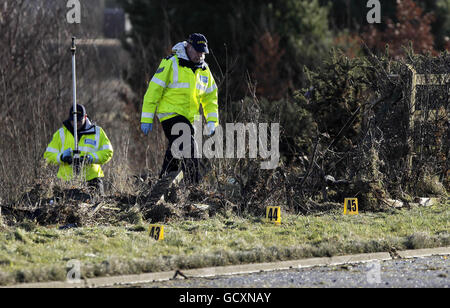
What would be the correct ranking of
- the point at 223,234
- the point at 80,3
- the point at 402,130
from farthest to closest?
the point at 80,3
the point at 402,130
the point at 223,234

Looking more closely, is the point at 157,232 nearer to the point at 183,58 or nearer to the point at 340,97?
the point at 183,58

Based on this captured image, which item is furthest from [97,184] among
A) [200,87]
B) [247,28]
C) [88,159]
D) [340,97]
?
[247,28]

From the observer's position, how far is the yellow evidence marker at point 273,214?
970 cm

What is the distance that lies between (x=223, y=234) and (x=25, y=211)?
2229mm

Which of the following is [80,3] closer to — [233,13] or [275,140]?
[233,13]

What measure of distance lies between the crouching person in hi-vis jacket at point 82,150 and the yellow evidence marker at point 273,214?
2256mm

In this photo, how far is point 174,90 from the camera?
36.1ft

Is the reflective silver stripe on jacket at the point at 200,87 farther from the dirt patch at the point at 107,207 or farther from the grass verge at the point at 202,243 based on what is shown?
the grass verge at the point at 202,243

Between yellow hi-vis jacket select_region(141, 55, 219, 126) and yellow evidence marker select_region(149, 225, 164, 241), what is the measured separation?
2.41m

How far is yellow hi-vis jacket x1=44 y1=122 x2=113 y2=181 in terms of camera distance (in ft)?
35.7

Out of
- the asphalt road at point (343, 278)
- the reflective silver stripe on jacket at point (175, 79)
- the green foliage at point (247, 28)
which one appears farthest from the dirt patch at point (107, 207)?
the green foliage at point (247, 28)

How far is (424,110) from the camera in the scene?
39.3 feet

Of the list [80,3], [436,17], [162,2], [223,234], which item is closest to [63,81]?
[80,3]

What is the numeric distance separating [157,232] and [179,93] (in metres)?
2.81
